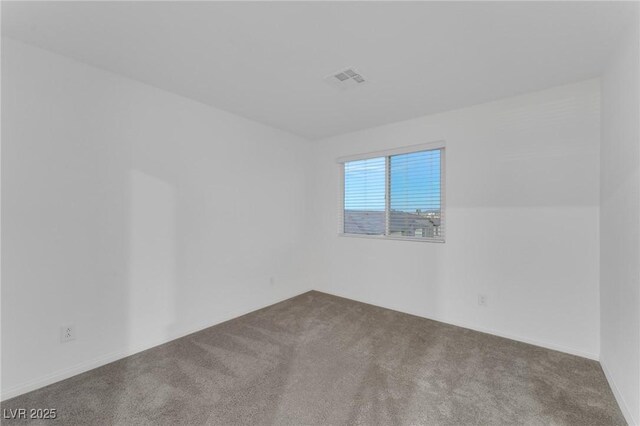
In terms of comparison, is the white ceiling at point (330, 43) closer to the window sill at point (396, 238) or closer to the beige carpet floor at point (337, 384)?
the window sill at point (396, 238)

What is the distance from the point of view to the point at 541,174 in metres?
2.49

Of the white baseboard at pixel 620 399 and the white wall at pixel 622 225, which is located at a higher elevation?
the white wall at pixel 622 225

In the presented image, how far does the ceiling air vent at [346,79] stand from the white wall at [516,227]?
1198 millimetres

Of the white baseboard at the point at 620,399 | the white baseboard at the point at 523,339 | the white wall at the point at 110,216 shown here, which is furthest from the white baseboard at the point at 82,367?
the white baseboard at the point at 620,399

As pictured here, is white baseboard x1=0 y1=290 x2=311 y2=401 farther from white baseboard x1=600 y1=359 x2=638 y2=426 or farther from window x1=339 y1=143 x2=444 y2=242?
white baseboard x1=600 y1=359 x2=638 y2=426

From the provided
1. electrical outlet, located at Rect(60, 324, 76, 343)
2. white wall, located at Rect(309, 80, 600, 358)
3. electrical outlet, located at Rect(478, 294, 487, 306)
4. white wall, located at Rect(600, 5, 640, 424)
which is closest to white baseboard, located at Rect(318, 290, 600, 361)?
white wall, located at Rect(309, 80, 600, 358)

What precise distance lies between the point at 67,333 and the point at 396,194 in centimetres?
348

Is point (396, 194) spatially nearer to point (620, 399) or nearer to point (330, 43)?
point (330, 43)

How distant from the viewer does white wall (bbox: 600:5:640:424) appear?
1.58m

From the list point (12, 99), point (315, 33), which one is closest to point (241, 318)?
point (12, 99)

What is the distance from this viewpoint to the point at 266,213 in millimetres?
3559

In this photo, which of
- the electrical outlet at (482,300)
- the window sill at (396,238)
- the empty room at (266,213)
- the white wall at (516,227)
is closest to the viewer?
the empty room at (266,213)

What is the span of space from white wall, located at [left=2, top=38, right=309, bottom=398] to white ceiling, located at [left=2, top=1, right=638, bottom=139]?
0.98 ft

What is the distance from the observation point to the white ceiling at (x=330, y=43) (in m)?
1.54
